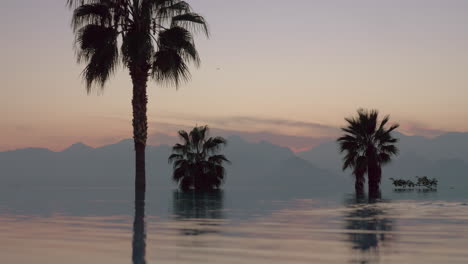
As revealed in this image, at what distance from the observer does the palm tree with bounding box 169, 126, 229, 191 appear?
4328 cm

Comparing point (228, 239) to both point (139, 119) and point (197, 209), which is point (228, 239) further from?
point (139, 119)

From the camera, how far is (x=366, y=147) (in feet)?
122

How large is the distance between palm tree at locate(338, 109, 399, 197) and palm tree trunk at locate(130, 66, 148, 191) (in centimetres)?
1512

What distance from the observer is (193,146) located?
147 ft

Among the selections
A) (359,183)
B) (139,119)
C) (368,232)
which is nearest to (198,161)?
(359,183)

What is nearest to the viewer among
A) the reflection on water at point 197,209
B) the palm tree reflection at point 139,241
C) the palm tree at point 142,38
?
the palm tree reflection at point 139,241

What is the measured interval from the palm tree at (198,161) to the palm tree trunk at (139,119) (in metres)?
16.5

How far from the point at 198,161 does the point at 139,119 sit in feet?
59.9

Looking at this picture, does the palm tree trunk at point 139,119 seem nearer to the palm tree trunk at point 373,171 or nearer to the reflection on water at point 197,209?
the reflection on water at point 197,209

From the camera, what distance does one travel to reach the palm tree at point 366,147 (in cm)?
3666

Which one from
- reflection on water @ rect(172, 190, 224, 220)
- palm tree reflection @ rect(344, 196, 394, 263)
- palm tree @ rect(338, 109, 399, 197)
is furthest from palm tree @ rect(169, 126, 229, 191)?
palm tree reflection @ rect(344, 196, 394, 263)

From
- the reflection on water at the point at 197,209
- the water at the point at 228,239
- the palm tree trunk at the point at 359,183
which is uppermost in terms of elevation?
the palm tree trunk at the point at 359,183

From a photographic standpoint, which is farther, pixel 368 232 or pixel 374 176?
pixel 374 176

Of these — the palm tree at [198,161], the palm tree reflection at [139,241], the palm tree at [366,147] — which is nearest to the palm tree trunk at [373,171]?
the palm tree at [366,147]
